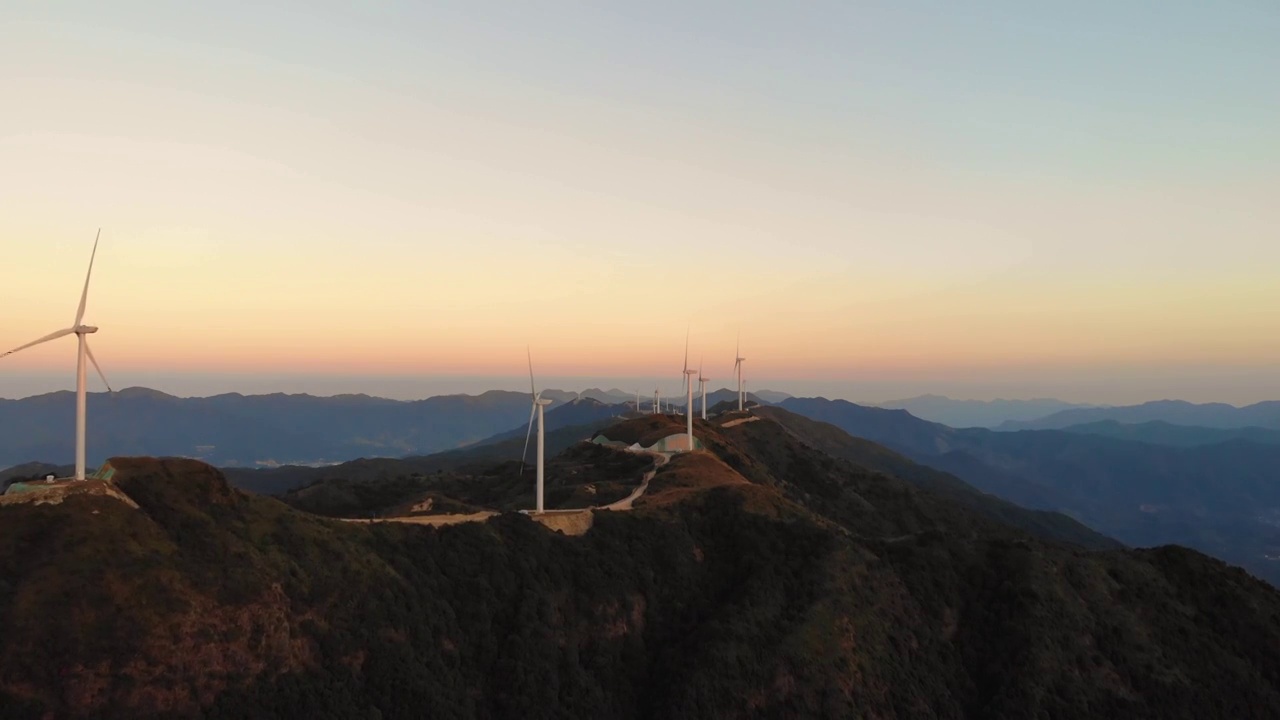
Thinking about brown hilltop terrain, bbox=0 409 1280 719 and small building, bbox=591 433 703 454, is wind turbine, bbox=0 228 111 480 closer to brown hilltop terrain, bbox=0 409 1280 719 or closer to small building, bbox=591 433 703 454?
brown hilltop terrain, bbox=0 409 1280 719

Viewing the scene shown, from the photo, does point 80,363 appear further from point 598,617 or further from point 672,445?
point 672,445

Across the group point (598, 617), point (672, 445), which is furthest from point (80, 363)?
point (672, 445)

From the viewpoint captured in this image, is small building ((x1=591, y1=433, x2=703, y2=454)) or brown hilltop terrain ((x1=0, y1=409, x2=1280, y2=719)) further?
Answer: small building ((x1=591, y1=433, x2=703, y2=454))

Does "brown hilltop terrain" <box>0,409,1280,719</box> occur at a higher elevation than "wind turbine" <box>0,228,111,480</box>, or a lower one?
lower

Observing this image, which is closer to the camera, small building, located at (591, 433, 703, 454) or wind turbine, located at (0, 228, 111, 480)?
wind turbine, located at (0, 228, 111, 480)

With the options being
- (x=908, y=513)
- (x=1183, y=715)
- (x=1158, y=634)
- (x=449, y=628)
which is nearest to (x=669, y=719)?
(x=449, y=628)

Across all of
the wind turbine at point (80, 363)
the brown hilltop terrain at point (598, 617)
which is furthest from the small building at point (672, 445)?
the wind turbine at point (80, 363)

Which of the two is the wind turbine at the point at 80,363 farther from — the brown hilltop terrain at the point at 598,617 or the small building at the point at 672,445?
the small building at the point at 672,445

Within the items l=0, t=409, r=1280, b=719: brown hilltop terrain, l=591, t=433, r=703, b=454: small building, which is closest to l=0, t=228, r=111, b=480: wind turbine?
l=0, t=409, r=1280, b=719: brown hilltop terrain

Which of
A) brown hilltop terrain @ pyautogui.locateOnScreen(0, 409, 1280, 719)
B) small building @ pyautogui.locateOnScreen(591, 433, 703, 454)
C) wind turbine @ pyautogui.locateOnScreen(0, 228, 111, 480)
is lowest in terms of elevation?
brown hilltop terrain @ pyautogui.locateOnScreen(0, 409, 1280, 719)
